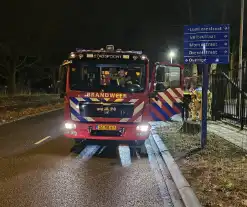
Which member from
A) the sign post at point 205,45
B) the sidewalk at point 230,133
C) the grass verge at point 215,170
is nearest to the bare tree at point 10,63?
the sidewalk at point 230,133

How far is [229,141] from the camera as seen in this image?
11055 mm

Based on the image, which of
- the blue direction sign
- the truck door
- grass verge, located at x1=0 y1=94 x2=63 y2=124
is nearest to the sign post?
the blue direction sign

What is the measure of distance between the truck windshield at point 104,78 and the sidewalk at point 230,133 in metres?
3.28

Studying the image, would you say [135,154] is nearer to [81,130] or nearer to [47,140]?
[81,130]

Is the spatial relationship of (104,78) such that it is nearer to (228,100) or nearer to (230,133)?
(230,133)

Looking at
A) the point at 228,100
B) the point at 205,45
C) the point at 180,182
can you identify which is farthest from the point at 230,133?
the point at 180,182

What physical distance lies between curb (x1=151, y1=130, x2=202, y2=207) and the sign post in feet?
4.10

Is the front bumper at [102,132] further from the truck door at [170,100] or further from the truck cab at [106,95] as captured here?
the truck door at [170,100]

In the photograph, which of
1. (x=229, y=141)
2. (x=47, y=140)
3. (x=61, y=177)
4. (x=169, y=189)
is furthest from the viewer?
(x=47, y=140)

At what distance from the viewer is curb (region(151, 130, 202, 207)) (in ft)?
18.9

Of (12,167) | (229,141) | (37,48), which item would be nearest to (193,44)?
(229,141)

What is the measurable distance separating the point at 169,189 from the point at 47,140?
643 centimetres

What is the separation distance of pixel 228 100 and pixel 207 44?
673 centimetres

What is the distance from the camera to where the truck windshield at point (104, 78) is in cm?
1007
